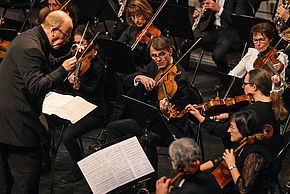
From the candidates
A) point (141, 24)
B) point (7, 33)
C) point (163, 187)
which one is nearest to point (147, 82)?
point (141, 24)

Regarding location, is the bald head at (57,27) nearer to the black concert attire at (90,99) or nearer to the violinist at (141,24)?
the black concert attire at (90,99)

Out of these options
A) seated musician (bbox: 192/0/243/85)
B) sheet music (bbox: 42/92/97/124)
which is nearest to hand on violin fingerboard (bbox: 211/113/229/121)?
sheet music (bbox: 42/92/97/124)

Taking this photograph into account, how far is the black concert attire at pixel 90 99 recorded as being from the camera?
227 inches

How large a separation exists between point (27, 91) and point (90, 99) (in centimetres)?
147

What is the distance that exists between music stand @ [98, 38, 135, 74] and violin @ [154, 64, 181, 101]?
1.65 ft

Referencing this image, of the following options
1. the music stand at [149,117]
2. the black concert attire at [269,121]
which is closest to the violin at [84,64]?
the music stand at [149,117]

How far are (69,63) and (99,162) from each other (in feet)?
2.30

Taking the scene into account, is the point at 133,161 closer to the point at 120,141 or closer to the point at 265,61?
the point at 120,141

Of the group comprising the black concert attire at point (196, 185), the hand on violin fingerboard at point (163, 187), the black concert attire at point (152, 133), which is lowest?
the black concert attire at point (152, 133)

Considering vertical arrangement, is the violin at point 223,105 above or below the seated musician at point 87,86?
above

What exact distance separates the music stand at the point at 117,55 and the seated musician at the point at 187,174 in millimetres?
1945

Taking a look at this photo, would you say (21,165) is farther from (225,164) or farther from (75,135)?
(225,164)

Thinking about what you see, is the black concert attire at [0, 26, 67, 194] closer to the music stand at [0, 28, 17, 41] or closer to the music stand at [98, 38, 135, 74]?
the music stand at [98, 38, 135, 74]

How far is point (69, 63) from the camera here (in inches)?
182
